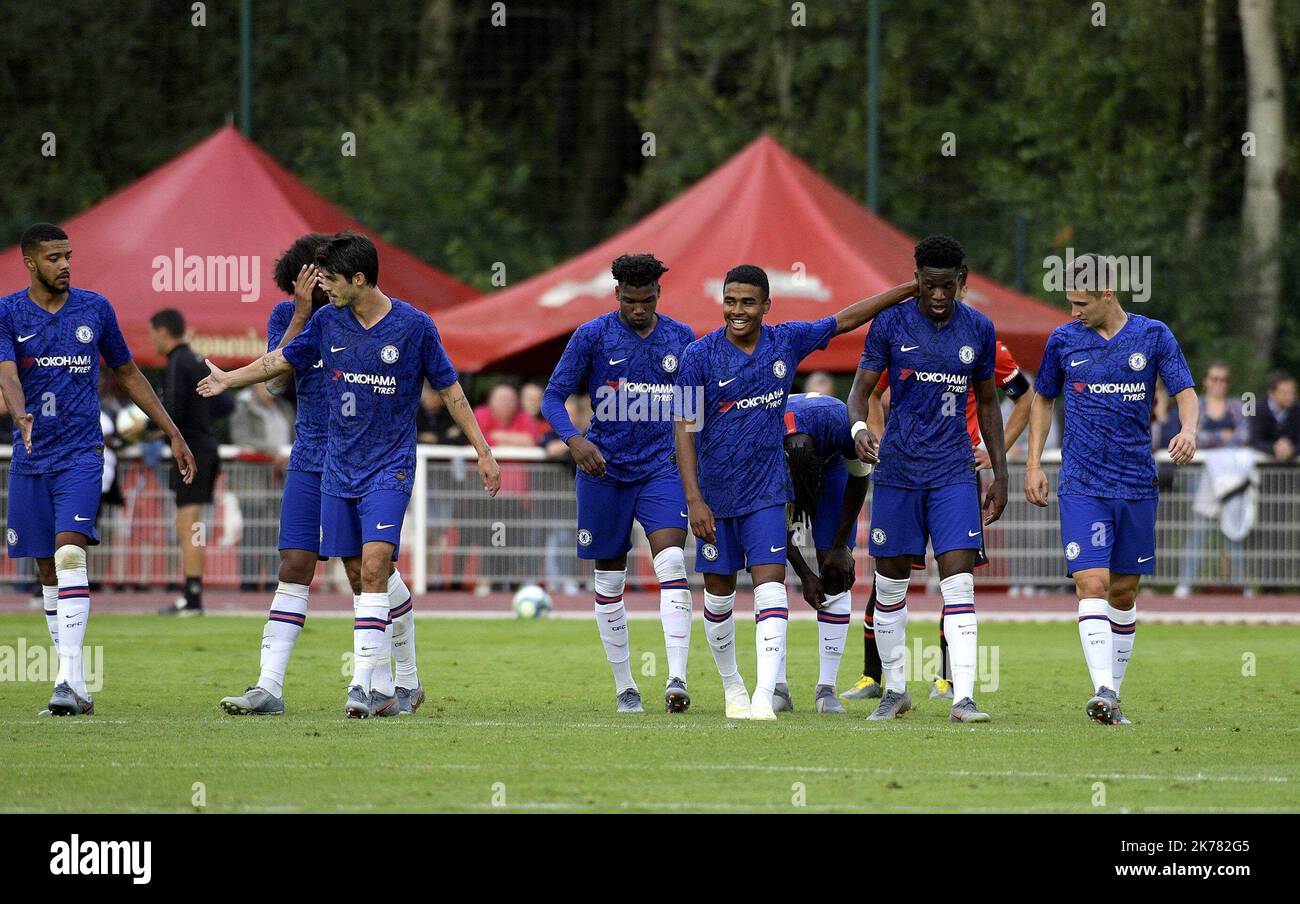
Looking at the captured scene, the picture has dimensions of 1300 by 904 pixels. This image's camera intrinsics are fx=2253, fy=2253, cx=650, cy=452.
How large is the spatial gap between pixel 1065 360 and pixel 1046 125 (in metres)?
20.9

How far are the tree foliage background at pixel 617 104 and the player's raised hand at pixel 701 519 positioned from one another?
17.6 m

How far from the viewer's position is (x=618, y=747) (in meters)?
9.84

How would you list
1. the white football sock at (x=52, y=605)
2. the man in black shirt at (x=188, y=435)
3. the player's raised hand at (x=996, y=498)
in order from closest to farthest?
the player's raised hand at (x=996, y=498) < the white football sock at (x=52, y=605) < the man in black shirt at (x=188, y=435)

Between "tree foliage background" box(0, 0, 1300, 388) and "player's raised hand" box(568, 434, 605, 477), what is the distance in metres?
17.3

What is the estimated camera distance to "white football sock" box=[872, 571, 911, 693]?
37.1ft

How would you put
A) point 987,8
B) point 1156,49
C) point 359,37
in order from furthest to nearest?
1. point 359,37
2. point 987,8
3. point 1156,49

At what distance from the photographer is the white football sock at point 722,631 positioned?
1115 centimetres

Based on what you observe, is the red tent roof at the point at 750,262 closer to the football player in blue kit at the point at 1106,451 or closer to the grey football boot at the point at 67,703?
the football player in blue kit at the point at 1106,451

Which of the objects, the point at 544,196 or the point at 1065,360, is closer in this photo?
the point at 1065,360

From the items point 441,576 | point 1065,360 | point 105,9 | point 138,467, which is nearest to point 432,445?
point 441,576

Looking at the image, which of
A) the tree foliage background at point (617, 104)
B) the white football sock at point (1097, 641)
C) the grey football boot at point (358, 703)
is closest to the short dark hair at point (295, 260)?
the grey football boot at point (358, 703)

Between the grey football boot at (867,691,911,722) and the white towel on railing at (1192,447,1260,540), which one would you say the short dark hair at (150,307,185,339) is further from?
the white towel on railing at (1192,447,1260,540)
